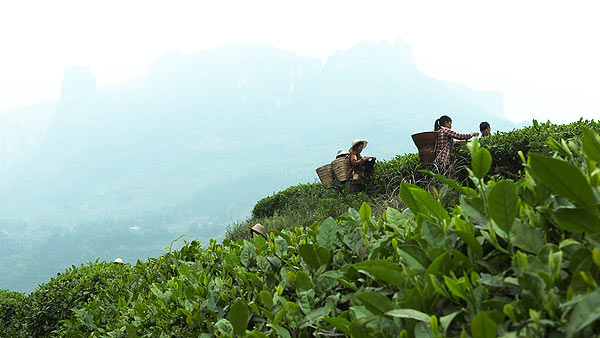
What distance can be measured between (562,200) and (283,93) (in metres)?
→ 201

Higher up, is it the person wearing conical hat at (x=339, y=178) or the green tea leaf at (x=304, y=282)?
the green tea leaf at (x=304, y=282)

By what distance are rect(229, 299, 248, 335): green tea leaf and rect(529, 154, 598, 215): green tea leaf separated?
96cm

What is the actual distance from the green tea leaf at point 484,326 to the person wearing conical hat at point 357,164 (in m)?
9.63

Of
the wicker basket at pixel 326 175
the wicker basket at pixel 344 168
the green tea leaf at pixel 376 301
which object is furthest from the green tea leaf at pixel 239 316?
the wicker basket at pixel 326 175

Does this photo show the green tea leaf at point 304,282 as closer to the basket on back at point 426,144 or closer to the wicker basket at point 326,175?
the basket on back at point 426,144

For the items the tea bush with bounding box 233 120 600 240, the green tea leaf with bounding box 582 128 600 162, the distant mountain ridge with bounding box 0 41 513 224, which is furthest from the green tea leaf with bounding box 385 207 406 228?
the distant mountain ridge with bounding box 0 41 513 224

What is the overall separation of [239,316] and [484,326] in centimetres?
86

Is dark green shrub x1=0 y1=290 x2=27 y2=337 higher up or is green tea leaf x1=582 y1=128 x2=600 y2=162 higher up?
green tea leaf x1=582 y1=128 x2=600 y2=162

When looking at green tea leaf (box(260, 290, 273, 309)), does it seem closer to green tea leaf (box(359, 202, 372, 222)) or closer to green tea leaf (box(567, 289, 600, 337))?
green tea leaf (box(359, 202, 372, 222))

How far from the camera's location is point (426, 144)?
895 centimetres

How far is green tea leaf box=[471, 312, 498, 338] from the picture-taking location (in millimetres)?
761

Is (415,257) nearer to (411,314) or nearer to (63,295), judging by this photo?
(411,314)

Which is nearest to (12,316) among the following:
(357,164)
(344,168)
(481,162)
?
(344,168)

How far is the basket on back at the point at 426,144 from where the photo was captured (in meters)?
8.88
